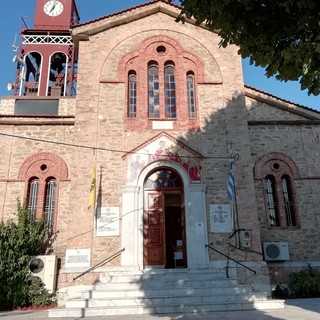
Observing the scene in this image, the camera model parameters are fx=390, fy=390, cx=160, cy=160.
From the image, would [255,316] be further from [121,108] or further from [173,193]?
[121,108]

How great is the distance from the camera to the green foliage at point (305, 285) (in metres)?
13.2

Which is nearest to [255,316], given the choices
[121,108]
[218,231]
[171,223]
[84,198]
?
[218,231]

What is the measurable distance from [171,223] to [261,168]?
4468mm

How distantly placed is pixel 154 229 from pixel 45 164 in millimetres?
5123

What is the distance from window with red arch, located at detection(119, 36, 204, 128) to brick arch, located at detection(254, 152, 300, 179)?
339 cm

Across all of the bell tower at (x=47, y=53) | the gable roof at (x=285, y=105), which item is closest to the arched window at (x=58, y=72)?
the bell tower at (x=47, y=53)

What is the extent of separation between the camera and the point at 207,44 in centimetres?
1609

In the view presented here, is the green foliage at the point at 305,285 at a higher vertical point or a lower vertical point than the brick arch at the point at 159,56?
lower

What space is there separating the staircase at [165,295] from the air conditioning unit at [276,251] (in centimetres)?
256

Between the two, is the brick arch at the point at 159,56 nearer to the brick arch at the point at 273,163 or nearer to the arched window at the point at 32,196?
the brick arch at the point at 273,163

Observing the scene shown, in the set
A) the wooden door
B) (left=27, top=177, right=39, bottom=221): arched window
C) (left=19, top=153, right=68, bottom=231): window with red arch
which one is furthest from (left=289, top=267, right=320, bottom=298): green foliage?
(left=27, top=177, right=39, bottom=221): arched window

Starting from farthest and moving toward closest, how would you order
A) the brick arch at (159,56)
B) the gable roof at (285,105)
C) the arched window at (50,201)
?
the gable roof at (285,105) < the brick arch at (159,56) < the arched window at (50,201)

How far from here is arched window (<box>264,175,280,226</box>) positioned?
1541 cm

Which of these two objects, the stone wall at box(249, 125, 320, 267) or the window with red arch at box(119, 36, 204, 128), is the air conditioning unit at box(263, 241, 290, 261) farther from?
the window with red arch at box(119, 36, 204, 128)
